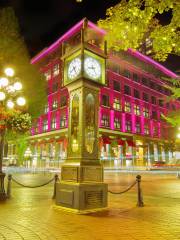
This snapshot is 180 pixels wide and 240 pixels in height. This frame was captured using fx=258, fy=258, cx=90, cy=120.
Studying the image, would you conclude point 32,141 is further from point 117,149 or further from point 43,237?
point 43,237

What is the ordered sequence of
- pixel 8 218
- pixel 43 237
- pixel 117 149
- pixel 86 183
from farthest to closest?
pixel 117 149 → pixel 86 183 → pixel 8 218 → pixel 43 237

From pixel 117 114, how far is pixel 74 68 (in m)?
33.8

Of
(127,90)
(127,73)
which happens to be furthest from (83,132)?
(127,73)

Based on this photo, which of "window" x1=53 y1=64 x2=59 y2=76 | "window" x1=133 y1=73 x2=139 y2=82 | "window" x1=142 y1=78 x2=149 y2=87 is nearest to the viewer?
"window" x1=53 y1=64 x2=59 y2=76

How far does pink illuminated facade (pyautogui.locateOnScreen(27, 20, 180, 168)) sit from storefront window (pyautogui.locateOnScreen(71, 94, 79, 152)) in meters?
28.4

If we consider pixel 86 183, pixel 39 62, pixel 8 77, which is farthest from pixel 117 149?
pixel 86 183

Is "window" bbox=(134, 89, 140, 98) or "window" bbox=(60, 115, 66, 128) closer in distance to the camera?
"window" bbox=(60, 115, 66, 128)

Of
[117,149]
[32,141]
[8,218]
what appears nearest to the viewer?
[8,218]

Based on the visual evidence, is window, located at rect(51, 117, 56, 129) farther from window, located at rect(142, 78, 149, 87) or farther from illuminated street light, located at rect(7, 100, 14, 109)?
illuminated street light, located at rect(7, 100, 14, 109)

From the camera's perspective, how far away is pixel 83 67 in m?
7.50

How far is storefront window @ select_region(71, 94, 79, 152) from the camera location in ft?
25.0

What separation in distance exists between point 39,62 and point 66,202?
44.8 meters

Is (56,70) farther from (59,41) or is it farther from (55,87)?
(59,41)

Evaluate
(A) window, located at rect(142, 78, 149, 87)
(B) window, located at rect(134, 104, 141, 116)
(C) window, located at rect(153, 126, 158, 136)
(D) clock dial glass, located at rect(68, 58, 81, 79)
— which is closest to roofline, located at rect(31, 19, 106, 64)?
(B) window, located at rect(134, 104, 141, 116)
